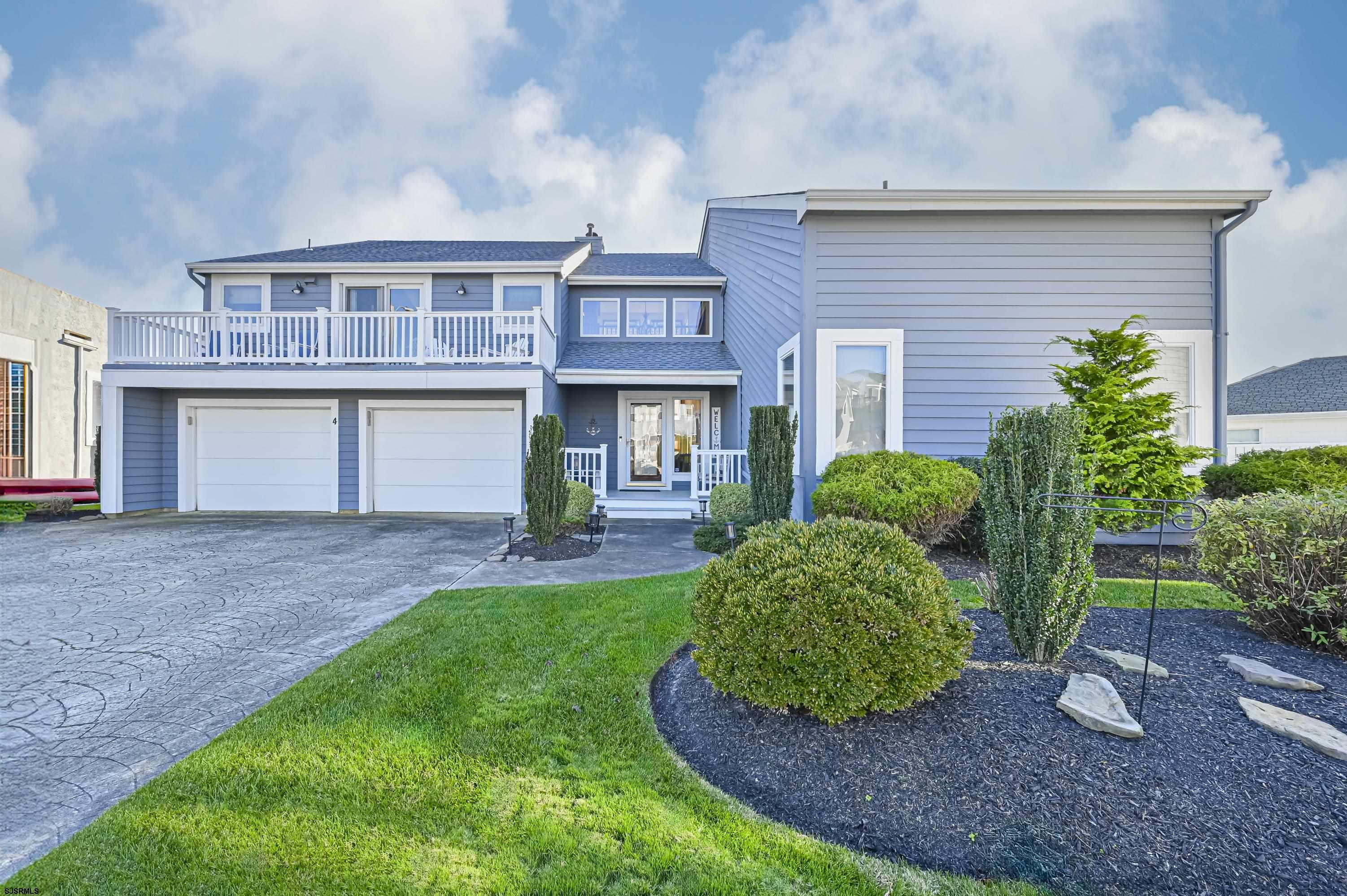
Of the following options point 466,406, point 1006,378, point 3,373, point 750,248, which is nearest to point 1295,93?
point 1006,378

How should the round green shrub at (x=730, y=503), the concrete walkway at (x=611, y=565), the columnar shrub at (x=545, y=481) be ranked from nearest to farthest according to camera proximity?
1. the concrete walkway at (x=611, y=565)
2. the columnar shrub at (x=545, y=481)
3. the round green shrub at (x=730, y=503)

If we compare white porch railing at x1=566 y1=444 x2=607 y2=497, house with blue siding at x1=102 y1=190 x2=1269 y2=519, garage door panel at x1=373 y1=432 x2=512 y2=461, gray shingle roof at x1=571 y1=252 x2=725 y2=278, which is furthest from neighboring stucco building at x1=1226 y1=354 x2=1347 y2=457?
garage door panel at x1=373 y1=432 x2=512 y2=461

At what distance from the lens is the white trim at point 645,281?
42.0ft

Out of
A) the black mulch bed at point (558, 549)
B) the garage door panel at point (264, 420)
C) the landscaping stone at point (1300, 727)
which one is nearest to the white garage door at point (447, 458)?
the garage door panel at point (264, 420)

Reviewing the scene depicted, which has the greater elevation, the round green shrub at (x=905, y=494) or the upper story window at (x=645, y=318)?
the upper story window at (x=645, y=318)

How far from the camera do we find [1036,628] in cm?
296

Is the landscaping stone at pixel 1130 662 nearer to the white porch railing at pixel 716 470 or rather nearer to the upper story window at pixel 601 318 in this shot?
the white porch railing at pixel 716 470

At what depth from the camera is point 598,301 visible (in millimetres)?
13133

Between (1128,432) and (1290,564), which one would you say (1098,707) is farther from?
(1128,432)

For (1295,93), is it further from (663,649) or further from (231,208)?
(231,208)

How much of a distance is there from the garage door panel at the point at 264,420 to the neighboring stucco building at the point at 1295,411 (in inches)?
828

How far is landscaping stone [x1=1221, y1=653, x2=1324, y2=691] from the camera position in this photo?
2.72 m

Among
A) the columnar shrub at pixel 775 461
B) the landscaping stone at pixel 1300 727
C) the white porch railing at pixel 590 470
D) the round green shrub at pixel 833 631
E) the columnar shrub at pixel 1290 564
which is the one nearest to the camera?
the landscaping stone at pixel 1300 727

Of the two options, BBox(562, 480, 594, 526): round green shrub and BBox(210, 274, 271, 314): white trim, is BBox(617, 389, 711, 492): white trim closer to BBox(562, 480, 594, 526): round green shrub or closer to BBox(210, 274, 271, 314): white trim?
BBox(562, 480, 594, 526): round green shrub
